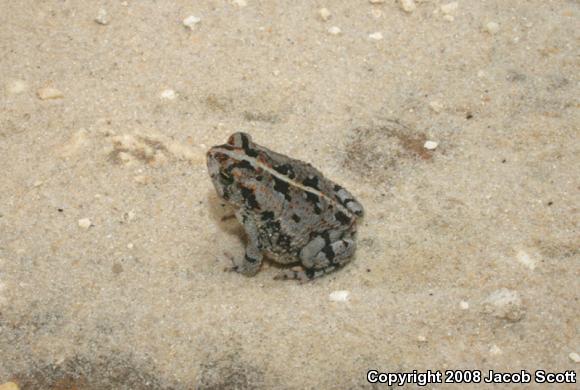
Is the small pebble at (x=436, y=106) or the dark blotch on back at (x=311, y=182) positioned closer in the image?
the dark blotch on back at (x=311, y=182)

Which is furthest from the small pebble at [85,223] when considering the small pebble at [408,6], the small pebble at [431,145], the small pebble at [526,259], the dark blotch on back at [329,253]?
the small pebble at [408,6]

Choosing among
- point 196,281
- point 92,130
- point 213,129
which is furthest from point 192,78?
point 196,281

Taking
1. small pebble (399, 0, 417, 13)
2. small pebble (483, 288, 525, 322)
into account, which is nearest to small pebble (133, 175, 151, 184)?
small pebble (483, 288, 525, 322)

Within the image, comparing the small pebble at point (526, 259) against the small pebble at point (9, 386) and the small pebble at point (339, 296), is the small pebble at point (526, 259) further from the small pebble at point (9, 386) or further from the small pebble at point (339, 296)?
the small pebble at point (9, 386)

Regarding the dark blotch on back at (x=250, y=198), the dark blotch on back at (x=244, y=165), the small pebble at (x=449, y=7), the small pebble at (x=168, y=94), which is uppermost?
the small pebble at (x=449, y=7)

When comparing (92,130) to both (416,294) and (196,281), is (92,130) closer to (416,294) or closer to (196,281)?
(196,281)

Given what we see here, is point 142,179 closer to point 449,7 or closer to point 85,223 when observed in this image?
point 85,223

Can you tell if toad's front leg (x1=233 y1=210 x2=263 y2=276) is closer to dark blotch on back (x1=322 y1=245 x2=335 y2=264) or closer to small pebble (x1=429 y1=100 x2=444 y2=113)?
dark blotch on back (x1=322 y1=245 x2=335 y2=264)

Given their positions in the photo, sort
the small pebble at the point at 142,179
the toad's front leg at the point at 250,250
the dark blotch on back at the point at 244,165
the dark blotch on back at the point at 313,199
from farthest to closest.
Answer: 1. the small pebble at the point at 142,179
2. the toad's front leg at the point at 250,250
3. the dark blotch on back at the point at 313,199
4. the dark blotch on back at the point at 244,165
